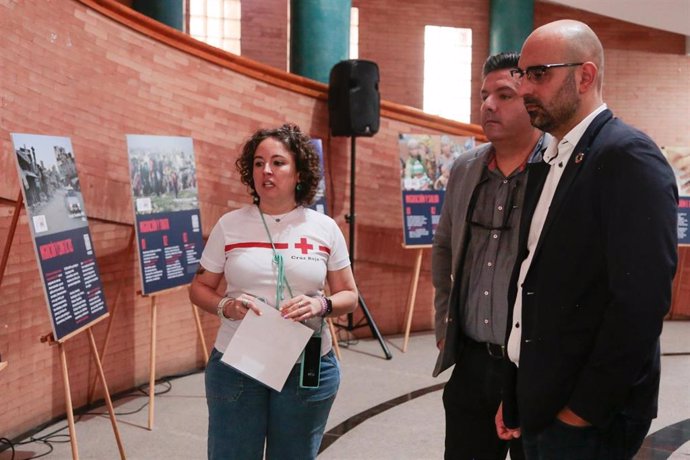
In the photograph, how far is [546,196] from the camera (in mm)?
1662

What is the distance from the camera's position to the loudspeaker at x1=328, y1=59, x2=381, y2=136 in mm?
5395

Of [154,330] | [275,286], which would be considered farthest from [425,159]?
[275,286]

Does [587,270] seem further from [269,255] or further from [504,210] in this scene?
[269,255]

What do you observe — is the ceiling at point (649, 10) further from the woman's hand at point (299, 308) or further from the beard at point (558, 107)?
the beard at point (558, 107)

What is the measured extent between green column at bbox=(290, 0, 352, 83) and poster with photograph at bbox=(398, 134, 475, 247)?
1.76 m

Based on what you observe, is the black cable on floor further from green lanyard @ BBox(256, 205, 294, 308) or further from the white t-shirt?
green lanyard @ BBox(256, 205, 294, 308)

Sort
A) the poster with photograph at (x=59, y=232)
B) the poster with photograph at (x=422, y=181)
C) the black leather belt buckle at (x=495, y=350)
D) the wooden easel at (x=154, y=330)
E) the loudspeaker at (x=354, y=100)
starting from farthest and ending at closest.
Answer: the poster with photograph at (x=422, y=181)
the loudspeaker at (x=354, y=100)
the wooden easel at (x=154, y=330)
the poster with photograph at (x=59, y=232)
the black leather belt buckle at (x=495, y=350)

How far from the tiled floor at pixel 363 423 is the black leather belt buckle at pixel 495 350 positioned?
5.33ft

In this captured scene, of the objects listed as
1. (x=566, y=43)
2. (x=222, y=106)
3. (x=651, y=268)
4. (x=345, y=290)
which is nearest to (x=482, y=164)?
(x=345, y=290)

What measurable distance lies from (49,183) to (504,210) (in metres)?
1.86

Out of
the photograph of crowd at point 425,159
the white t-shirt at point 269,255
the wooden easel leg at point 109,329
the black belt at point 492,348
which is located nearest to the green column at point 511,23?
the photograph of crowd at point 425,159

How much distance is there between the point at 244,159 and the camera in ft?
7.86

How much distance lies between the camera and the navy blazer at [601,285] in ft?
4.64

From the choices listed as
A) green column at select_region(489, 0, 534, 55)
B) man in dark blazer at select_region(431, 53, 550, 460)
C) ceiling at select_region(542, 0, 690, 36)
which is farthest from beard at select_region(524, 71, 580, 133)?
green column at select_region(489, 0, 534, 55)
